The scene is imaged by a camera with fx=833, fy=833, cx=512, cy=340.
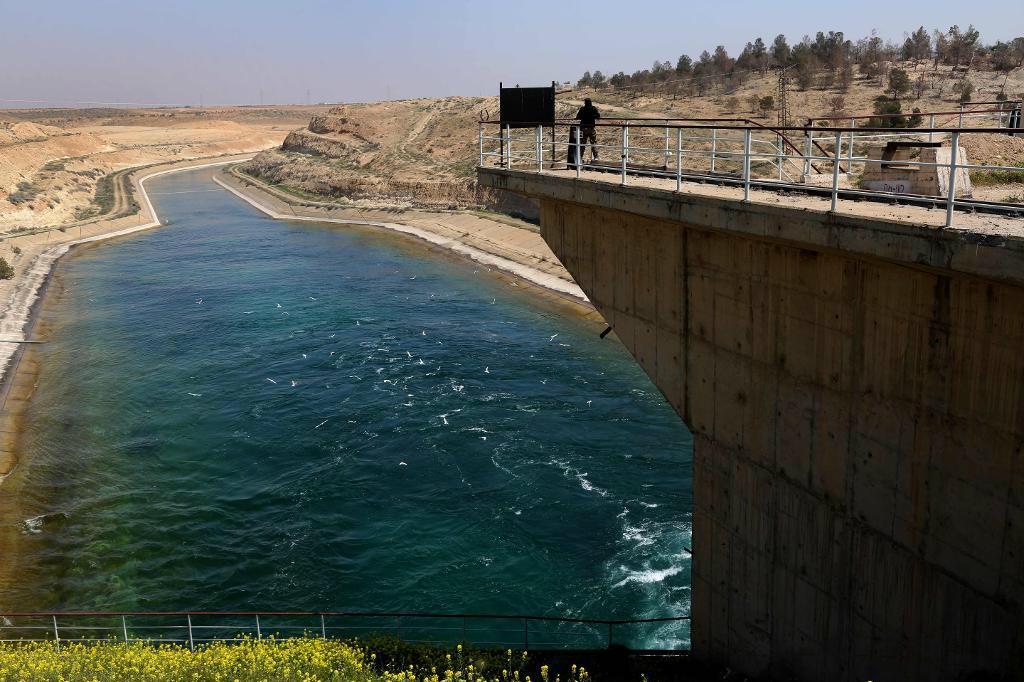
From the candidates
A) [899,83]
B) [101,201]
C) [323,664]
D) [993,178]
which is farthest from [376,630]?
[101,201]

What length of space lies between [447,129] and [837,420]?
102m

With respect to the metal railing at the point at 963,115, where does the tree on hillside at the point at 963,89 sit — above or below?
above

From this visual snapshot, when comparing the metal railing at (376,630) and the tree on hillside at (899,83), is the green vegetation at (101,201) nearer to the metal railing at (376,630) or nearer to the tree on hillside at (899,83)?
the tree on hillside at (899,83)

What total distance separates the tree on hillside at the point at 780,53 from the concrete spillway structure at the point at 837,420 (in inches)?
2887

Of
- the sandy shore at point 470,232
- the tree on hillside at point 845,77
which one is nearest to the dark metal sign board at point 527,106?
the sandy shore at point 470,232

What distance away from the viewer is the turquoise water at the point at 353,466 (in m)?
22.0

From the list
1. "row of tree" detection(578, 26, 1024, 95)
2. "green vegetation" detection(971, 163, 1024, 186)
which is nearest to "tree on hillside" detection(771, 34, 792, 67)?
"row of tree" detection(578, 26, 1024, 95)

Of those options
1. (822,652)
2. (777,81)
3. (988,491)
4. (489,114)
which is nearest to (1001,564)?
(988,491)

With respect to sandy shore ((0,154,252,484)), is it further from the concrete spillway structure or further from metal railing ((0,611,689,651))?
the concrete spillway structure

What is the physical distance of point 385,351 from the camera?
4247 centimetres

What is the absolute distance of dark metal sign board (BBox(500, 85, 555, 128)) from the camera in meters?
18.0

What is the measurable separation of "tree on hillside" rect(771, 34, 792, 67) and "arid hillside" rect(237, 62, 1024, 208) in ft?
8.76

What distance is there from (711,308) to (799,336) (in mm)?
1873

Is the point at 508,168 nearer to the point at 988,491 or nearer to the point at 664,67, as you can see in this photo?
the point at 988,491
